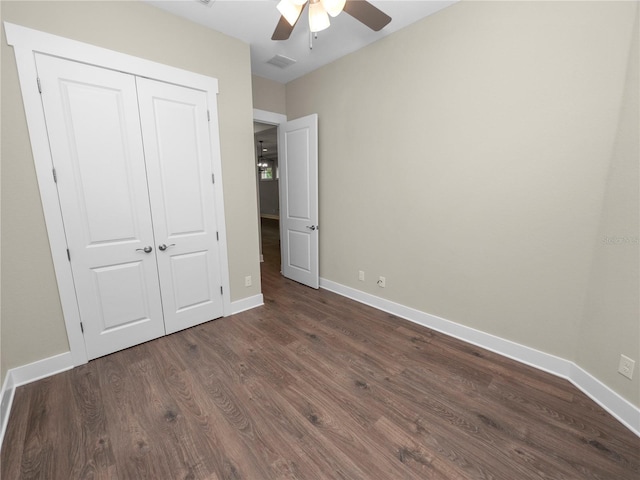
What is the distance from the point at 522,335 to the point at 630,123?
1563mm

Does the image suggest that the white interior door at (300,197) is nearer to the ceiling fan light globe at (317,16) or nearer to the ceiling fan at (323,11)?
the ceiling fan at (323,11)

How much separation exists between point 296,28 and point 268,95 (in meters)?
1.34

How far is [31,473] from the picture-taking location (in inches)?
52.5

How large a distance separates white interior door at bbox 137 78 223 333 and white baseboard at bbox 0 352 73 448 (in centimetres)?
73

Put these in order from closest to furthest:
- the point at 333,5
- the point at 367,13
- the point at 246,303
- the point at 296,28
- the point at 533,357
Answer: the point at 333,5
the point at 367,13
the point at 533,357
the point at 296,28
the point at 246,303

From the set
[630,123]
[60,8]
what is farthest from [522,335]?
[60,8]

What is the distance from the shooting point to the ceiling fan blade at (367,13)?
67.9 inches

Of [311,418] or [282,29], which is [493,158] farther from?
[311,418]

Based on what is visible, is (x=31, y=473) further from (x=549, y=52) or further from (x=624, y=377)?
(x=549, y=52)

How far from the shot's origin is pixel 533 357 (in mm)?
2104

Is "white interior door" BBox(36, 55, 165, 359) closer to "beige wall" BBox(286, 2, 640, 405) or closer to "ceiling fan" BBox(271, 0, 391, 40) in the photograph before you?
"ceiling fan" BBox(271, 0, 391, 40)

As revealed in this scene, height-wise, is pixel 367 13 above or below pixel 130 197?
above

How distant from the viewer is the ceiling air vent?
3.11 m

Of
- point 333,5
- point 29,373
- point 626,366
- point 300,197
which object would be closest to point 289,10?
point 333,5
